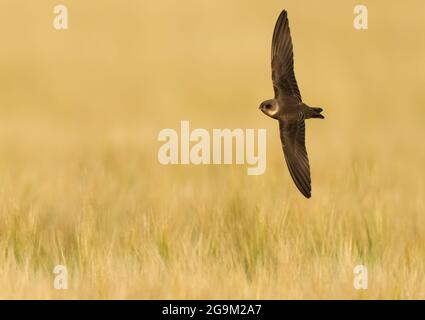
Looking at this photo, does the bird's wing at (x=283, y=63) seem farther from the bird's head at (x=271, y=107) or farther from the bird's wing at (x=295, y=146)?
the bird's wing at (x=295, y=146)

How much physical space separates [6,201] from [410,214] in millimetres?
2960

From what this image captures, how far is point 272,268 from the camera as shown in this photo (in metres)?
5.99

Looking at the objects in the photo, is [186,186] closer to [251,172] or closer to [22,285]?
[251,172]

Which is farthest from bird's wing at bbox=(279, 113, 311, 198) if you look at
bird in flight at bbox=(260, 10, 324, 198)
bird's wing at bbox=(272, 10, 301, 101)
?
bird's wing at bbox=(272, 10, 301, 101)

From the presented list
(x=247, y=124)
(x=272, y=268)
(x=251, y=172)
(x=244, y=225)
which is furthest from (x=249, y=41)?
(x=272, y=268)

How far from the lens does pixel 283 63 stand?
20.6 feet

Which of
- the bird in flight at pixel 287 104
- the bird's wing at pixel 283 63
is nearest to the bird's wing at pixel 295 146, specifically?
the bird in flight at pixel 287 104

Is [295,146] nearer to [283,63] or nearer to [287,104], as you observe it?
[287,104]

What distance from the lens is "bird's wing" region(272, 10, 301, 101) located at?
20.5 feet

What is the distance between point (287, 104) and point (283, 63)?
0.27 metres

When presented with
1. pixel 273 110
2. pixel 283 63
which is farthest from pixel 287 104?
pixel 283 63

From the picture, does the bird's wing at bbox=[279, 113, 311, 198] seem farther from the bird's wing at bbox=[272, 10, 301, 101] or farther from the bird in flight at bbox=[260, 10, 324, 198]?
the bird's wing at bbox=[272, 10, 301, 101]

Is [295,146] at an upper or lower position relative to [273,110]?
lower

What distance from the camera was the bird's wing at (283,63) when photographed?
20.5 ft
